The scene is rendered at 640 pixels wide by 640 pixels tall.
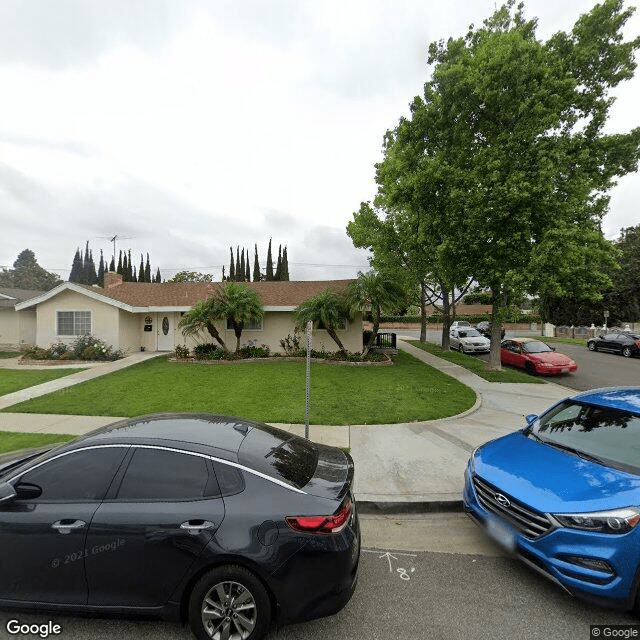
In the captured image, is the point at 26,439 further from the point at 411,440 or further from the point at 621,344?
the point at 621,344

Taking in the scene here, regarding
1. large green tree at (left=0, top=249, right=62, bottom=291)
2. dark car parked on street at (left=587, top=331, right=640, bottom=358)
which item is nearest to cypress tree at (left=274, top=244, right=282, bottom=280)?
dark car parked on street at (left=587, top=331, right=640, bottom=358)

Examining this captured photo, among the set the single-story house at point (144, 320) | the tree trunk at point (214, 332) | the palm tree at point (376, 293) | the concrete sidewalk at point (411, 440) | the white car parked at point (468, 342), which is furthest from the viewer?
the white car parked at point (468, 342)

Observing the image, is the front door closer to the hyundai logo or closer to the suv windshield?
the suv windshield

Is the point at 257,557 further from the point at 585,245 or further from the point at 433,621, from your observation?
the point at 585,245

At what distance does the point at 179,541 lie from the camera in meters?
2.59

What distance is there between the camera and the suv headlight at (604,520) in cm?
274

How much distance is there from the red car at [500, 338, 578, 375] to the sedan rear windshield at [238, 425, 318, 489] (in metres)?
14.1

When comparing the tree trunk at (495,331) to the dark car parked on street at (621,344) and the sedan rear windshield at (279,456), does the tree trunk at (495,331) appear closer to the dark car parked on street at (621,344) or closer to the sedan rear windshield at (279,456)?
the dark car parked on street at (621,344)

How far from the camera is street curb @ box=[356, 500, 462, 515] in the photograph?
4520 mm

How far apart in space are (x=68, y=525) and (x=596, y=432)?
498 centimetres

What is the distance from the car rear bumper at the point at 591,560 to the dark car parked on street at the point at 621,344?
75.6ft

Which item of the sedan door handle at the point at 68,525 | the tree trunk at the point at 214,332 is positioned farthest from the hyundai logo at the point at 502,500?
the tree trunk at the point at 214,332

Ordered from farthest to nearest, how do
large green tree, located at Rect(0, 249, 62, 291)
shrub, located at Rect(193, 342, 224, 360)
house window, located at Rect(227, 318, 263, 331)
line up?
1. large green tree, located at Rect(0, 249, 62, 291)
2. house window, located at Rect(227, 318, 263, 331)
3. shrub, located at Rect(193, 342, 224, 360)

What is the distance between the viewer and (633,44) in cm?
1228
